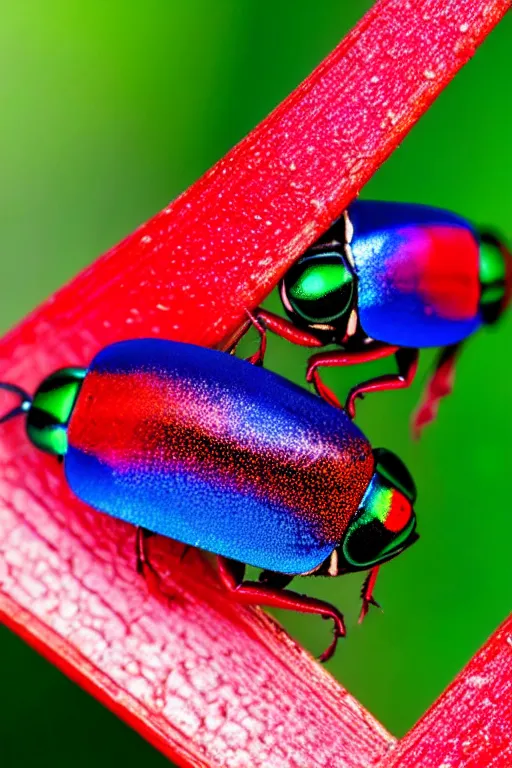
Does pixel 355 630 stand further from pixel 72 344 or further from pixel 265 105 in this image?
pixel 265 105

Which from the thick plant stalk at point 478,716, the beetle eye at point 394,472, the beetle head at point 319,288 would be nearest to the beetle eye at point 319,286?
the beetle head at point 319,288

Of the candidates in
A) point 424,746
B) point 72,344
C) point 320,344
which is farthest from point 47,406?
point 424,746

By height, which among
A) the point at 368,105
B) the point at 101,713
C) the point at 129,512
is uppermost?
the point at 368,105

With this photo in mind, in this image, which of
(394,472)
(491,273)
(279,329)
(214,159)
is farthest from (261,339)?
(214,159)

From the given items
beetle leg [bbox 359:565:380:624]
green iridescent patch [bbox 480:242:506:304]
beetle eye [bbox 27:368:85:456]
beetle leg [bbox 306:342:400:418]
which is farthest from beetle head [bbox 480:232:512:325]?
beetle eye [bbox 27:368:85:456]

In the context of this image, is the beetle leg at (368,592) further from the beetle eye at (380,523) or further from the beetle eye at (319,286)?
the beetle eye at (319,286)

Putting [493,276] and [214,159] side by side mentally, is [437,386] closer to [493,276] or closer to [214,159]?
[493,276]
